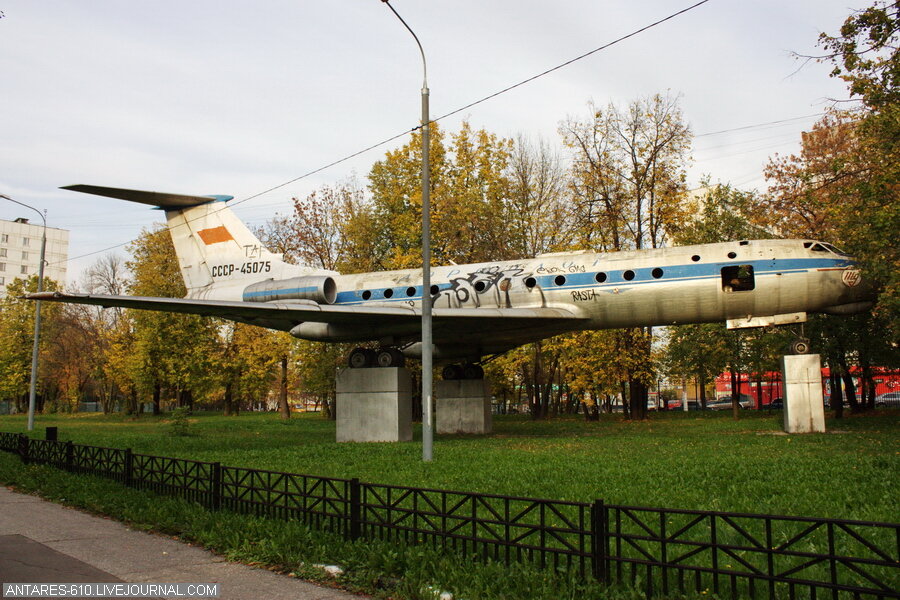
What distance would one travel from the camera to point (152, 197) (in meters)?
22.6

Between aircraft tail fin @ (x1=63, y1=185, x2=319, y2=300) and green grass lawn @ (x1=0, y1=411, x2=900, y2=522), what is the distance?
6.11 metres

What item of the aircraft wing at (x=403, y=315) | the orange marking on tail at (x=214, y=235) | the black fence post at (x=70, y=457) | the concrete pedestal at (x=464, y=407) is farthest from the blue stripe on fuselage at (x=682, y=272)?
the black fence post at (x=70, y=457)

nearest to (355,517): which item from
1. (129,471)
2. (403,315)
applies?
(129,471)

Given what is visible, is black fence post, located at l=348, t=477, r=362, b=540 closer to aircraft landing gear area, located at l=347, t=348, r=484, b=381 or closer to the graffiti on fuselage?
the graffiti on fuselage

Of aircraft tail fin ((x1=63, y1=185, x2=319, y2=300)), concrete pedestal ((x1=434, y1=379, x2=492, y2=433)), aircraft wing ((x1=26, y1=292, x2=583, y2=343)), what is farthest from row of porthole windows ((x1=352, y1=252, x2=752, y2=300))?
concrete pedestal ((x1=434, y1=379, x2=492, y2=433))

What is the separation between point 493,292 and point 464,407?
5.20 m

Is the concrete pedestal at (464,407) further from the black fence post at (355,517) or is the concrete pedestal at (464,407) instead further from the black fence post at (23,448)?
the black fence post at (355,517)

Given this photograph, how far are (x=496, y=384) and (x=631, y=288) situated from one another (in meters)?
25.1

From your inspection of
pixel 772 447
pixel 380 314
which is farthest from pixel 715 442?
pixel 380 314

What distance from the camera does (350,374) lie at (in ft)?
70.4

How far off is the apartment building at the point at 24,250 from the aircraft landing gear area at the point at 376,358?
10535 cm

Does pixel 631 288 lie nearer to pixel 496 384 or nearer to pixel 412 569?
pixel 412 569

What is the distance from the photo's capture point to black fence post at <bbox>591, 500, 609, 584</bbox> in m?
5.88

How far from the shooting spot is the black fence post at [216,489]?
9.54 metres
